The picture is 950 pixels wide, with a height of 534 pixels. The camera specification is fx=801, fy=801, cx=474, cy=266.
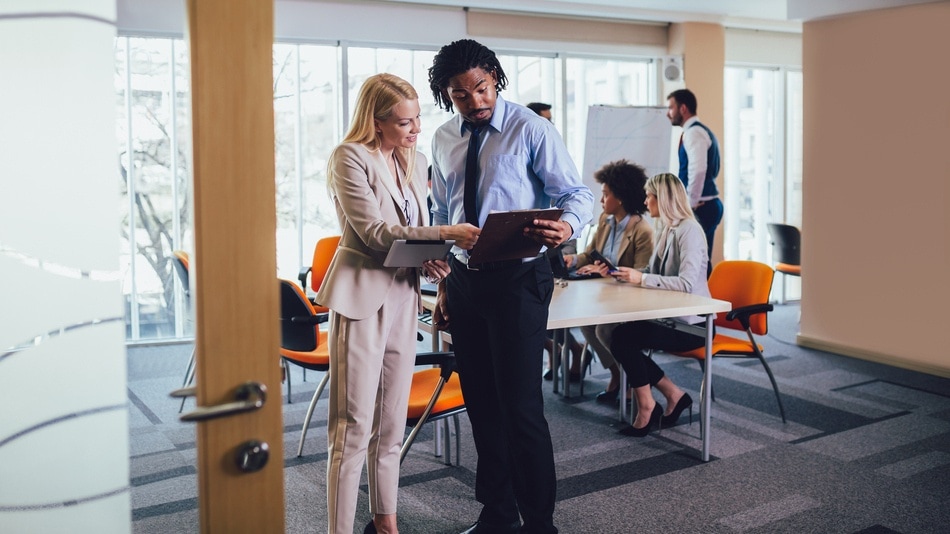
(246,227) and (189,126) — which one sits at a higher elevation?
(189,126)

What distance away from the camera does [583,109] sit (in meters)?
7.62

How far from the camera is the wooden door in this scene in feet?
3.62

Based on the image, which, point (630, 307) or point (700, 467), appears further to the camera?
point (700, 467)

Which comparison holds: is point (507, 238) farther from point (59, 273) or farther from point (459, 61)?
point (59, 273)

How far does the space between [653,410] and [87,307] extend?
309cm

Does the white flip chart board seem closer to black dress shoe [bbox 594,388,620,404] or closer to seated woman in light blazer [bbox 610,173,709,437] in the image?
black dress shoe [bbox 594,388,620,404]

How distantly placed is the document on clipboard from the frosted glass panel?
43.9 inches

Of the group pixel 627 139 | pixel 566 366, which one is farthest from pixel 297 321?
pixel 627 139

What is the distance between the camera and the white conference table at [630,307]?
3.17 metres

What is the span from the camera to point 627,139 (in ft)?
23.3

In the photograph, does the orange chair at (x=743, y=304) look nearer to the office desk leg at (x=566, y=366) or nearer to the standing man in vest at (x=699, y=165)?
the office desk leg at (x=566, y=366)

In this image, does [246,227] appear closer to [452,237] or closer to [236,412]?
[236,412]

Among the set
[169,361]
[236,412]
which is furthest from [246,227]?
[169,361]

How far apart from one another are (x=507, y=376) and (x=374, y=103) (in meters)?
0.94
